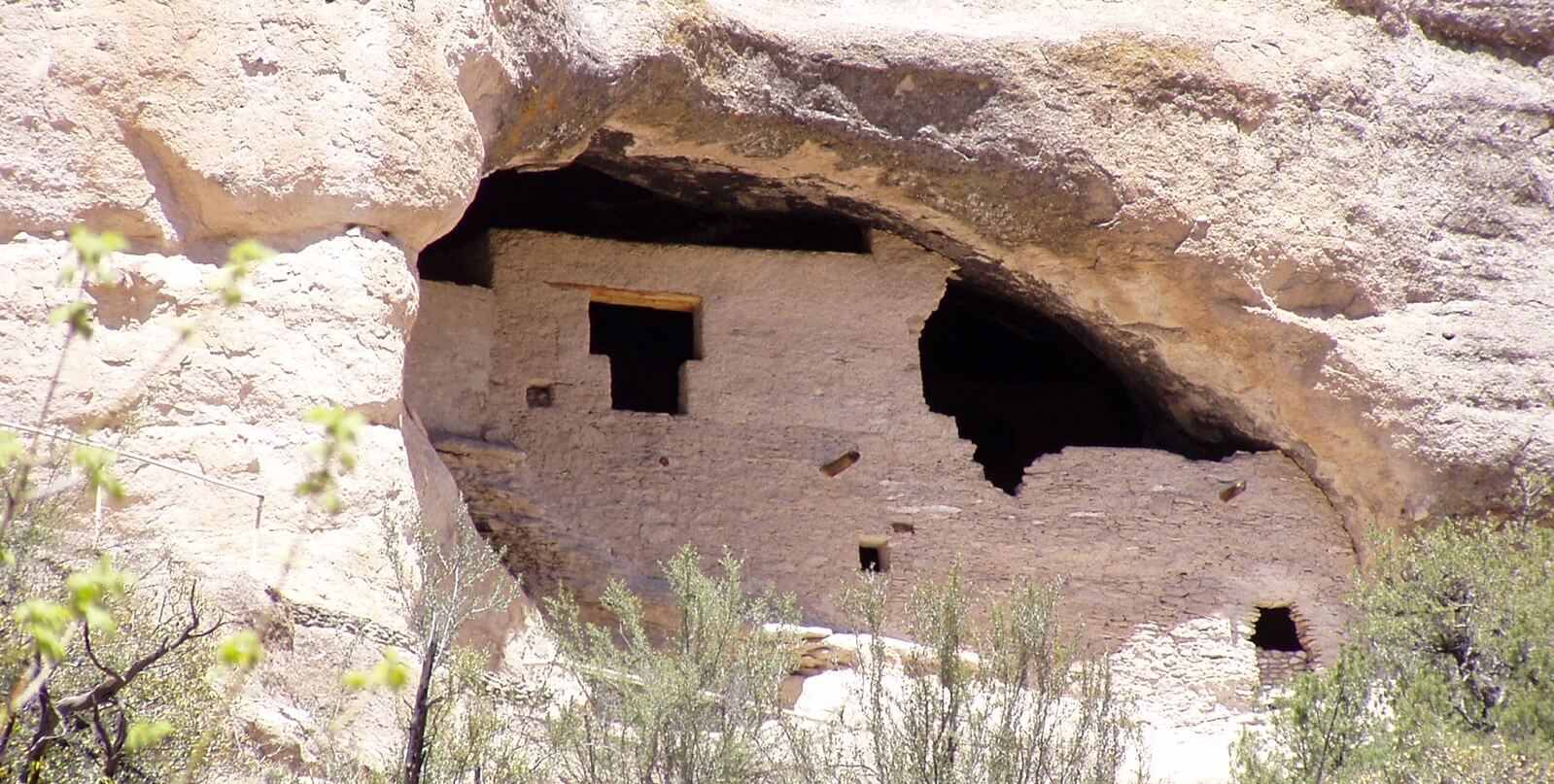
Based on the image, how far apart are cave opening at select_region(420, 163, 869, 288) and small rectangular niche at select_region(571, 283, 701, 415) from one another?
2.09ft

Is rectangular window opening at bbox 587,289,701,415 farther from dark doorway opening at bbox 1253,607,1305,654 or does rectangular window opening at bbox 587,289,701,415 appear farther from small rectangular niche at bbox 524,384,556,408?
dark doorway opening at bbox 1253,607,1305,654

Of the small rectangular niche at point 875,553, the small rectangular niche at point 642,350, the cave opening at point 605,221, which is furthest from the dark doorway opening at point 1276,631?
the small rectangular niche at point 642,350

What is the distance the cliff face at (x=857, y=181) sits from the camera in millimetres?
6051

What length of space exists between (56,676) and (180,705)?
0.34 m

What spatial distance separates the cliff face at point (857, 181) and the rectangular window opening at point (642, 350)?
5.88 ft

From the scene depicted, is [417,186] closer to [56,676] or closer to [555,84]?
[555,84]

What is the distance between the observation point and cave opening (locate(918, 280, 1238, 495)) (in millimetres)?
11008

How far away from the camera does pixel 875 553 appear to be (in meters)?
8.99

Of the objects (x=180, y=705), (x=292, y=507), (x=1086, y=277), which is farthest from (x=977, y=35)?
(x=180, y=705)

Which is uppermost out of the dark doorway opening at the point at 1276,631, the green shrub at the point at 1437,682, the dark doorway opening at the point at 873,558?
the dark doorway opening at the point at 873,558

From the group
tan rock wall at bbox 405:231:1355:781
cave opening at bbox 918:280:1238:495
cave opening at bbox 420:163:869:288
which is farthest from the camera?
cave opening at bbox 918:280:1238:495

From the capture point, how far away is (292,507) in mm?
5855

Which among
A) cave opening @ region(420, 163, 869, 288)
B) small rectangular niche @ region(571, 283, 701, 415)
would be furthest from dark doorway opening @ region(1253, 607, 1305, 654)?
small rectangular niche @ region(571, 283, 701, 415)

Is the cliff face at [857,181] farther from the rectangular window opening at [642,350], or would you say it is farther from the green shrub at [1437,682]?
the rectangular window opening at [642,350]
